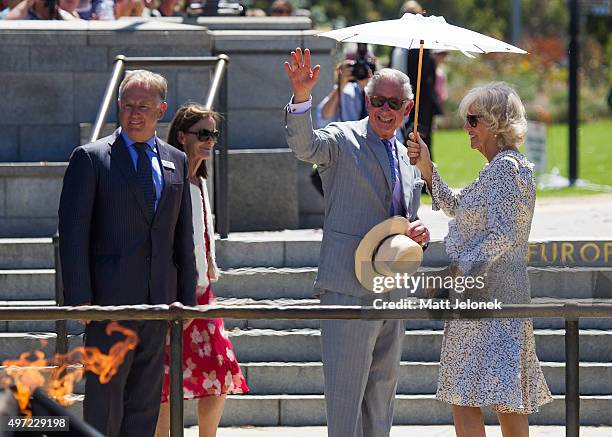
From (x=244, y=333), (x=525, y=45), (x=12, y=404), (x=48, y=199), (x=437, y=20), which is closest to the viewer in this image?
(x=12, y=404)

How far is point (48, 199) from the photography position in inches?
416

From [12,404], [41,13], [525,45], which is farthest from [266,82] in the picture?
[525,45]

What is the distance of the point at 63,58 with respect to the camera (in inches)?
443

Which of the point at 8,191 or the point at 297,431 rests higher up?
the point at 8,191

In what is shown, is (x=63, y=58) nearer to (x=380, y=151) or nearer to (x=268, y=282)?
(x=268, y=282)

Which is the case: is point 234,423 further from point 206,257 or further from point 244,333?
point 206,257

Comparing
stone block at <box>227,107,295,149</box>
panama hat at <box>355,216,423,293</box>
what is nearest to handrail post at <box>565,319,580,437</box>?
panama hat at <box>355,216,423,293</box>

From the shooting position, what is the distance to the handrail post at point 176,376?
5703mm

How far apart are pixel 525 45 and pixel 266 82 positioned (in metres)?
43.1

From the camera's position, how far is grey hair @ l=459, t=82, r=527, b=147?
633 cm

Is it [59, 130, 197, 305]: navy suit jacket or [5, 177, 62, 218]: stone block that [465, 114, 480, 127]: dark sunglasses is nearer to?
[59, 130, 197, 305]: navy suit jacket

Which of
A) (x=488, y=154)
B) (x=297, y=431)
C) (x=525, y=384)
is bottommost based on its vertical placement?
(x=297, y=431)

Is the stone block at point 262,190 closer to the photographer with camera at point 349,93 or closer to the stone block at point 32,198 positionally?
the photographer with camera at point 349,93

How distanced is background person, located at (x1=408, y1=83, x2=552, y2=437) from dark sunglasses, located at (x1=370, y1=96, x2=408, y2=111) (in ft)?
0.95
